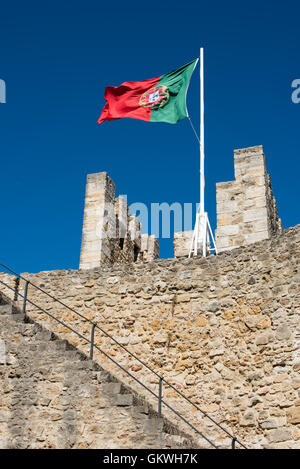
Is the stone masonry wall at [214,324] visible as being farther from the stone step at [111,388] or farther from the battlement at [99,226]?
the stone step at [111,388]

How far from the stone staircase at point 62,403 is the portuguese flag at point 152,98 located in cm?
576

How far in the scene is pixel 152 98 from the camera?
43.0 ft

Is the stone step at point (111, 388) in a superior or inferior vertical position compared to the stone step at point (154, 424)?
superior

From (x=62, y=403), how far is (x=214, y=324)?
2839 millimetres

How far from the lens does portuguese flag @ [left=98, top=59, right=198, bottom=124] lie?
12.8m

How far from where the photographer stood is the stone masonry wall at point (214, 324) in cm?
857

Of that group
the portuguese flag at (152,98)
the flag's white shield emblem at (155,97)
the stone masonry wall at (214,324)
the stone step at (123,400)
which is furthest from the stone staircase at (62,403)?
the flag's white shield emblem at (155,97)

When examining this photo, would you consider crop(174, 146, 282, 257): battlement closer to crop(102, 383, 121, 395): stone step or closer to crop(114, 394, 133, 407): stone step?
crop(102, 383, 121, 395): stone step

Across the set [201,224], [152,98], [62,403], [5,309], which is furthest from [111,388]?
[152,98]

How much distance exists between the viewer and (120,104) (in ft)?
43.5

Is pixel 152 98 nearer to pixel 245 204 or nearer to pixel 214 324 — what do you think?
pixel 245 204
